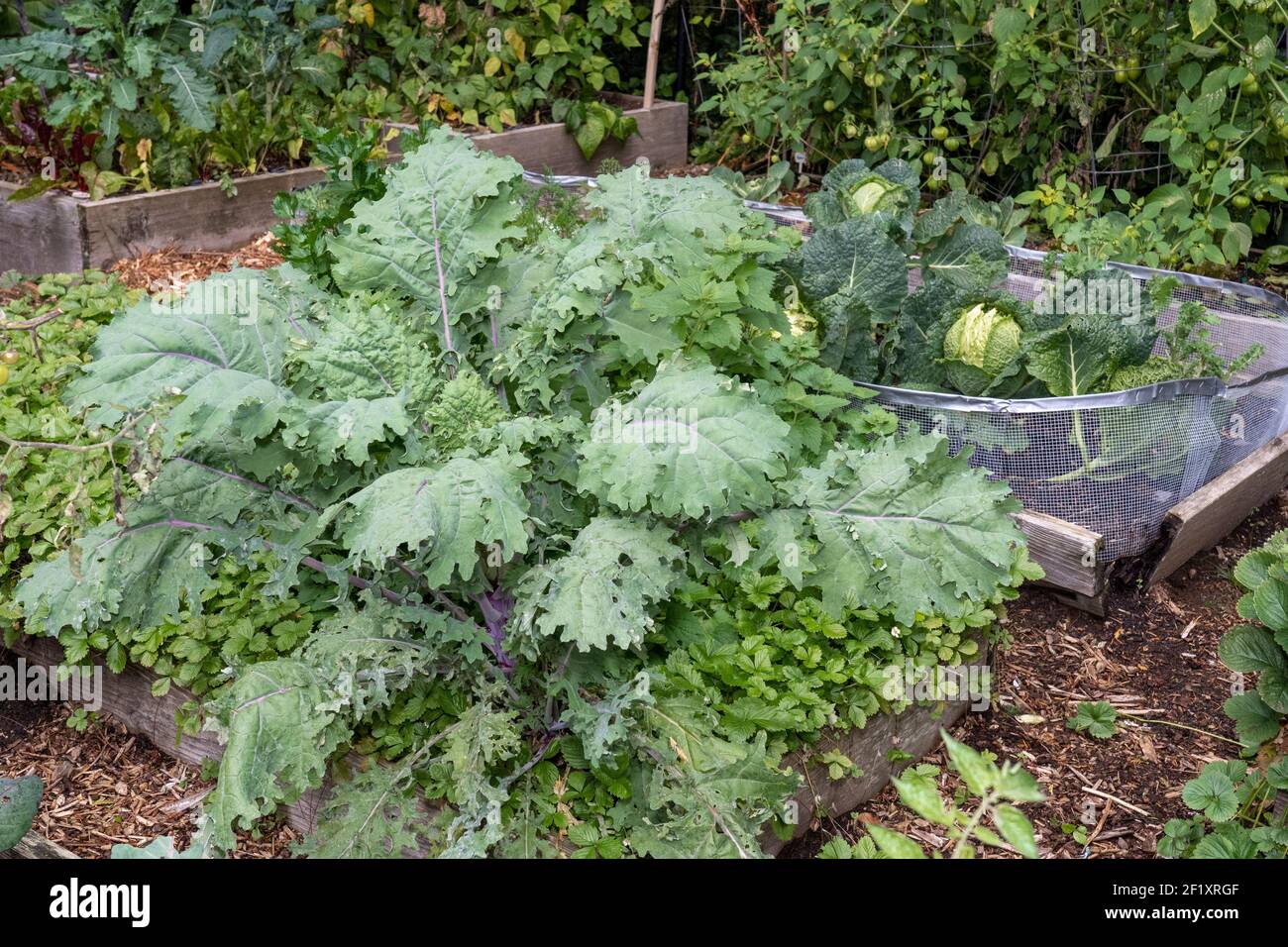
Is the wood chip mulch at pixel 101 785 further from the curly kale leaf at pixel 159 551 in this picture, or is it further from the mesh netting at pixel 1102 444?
the mesh netting at pixel 1102 444

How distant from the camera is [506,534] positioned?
2.22 metres

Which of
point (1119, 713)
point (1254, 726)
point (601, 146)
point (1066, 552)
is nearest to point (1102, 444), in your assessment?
point (1066, 552)

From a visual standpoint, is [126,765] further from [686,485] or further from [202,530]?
[686,485]

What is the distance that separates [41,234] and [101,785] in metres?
3.06

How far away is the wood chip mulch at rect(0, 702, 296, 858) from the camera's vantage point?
276cm

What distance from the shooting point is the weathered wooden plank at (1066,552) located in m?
3.30

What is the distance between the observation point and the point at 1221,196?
4.79 m

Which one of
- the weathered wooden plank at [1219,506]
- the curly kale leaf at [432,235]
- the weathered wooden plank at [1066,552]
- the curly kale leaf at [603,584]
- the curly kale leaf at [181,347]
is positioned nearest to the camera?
the curly kale leaf at [603,584]

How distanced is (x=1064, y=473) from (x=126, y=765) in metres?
2.71

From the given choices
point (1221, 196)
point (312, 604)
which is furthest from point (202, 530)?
point (1221, 196)

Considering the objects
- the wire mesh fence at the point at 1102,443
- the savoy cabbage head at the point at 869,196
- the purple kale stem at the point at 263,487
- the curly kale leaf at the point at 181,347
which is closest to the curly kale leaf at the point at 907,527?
the wire mesh fence at the point at 1102,443

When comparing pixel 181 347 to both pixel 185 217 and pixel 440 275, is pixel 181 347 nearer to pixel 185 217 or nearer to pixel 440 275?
pixel 440 275

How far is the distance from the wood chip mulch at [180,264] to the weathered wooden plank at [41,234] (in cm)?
20

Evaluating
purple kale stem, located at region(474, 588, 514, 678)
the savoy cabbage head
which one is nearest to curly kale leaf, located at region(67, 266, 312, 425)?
purple kale stem, located at region(474, 588, 514, 678)
